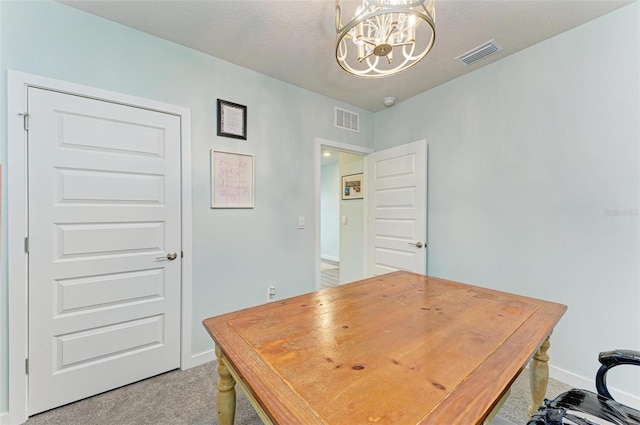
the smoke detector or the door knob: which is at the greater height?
the smoke detector

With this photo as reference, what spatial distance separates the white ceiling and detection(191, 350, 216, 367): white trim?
2528 mm

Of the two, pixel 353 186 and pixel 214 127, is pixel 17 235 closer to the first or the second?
pixel 214 127

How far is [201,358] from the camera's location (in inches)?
87.0

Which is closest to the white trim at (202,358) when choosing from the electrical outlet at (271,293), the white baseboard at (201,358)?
the white baseboard at (201,358)

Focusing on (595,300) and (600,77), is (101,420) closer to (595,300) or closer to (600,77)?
(595,300)

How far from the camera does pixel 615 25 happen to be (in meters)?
1.76

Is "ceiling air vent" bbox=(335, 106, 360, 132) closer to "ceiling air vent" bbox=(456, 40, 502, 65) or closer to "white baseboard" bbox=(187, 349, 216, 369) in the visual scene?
"ceiling air vent" bbox=(456, 40, 502, 65)

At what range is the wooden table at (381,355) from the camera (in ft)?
2.15

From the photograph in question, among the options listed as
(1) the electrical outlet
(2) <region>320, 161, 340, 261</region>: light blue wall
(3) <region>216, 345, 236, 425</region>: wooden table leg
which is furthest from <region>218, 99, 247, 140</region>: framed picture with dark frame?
(2) <region>320, 161, 340, 261</region>: light blue wall

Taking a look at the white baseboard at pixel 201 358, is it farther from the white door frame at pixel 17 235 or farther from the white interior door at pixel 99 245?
the white door frame at pixel 17 235

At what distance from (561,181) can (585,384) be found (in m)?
1.46

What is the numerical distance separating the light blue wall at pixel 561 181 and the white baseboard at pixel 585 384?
0.03 metres

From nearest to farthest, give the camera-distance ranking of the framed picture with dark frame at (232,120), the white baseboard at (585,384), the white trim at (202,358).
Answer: the white baseboard at (585,384), the white trim at (202,358), the framed picture with dark frame at (232,120)

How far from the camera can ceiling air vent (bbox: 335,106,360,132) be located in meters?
3.12
